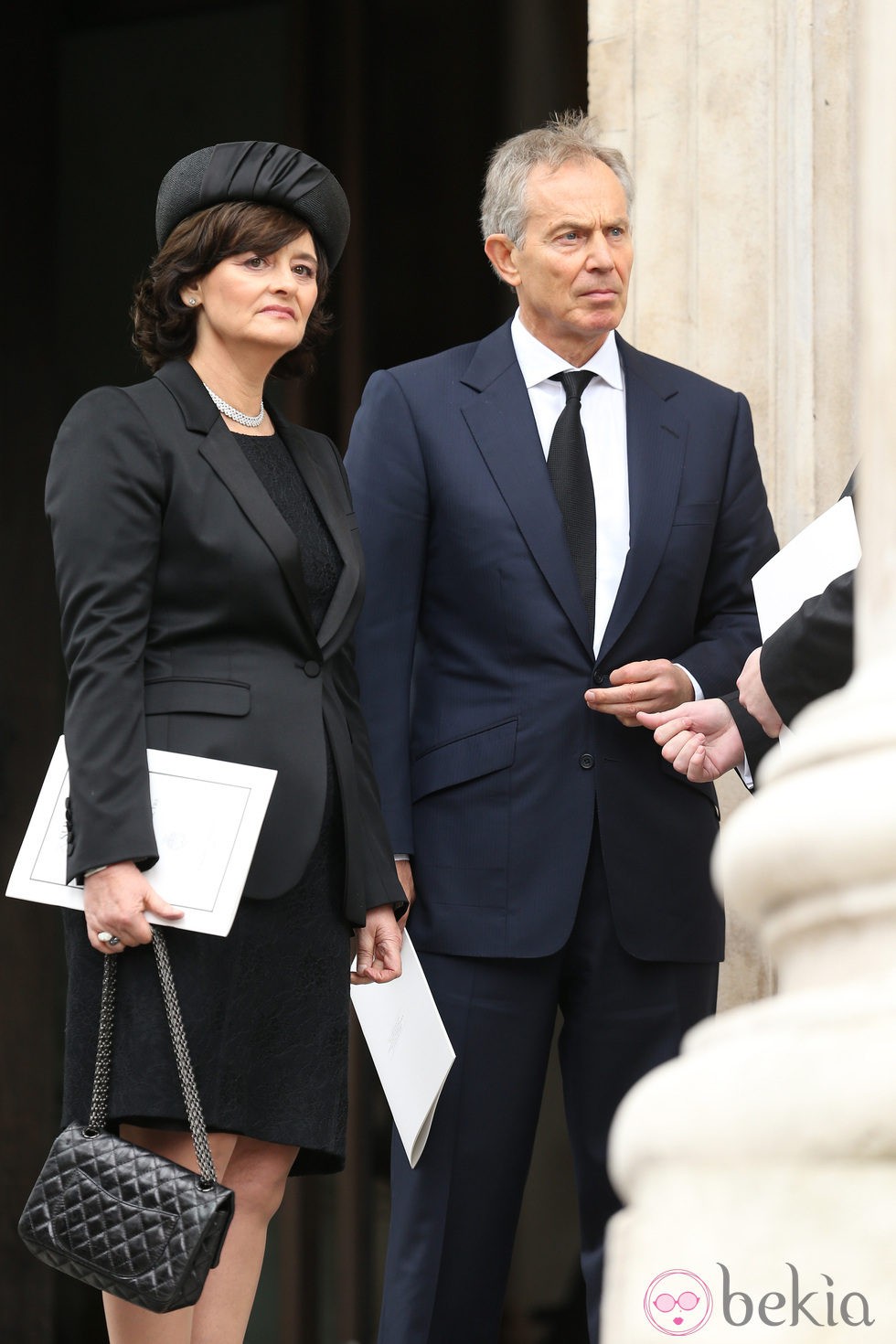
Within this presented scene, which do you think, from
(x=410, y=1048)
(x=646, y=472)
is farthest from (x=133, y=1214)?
(x=646, y=472)

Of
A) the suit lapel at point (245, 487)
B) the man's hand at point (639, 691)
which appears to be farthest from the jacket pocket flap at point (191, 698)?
the man's hand at point (639, 691)

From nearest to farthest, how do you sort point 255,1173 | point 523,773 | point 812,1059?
point 812,1059 → point 255,1173 → point 523,773

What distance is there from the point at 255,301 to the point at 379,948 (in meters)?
0.93

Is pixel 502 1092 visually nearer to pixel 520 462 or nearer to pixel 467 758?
pixel 467 758

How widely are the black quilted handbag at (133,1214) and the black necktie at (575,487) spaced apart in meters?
1.07

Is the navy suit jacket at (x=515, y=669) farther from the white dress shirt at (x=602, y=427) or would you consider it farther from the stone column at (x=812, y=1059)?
the stone column at (x=812, y=1059)

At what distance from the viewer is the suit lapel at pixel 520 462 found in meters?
Answer: 3.17

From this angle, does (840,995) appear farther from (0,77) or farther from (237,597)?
(0,77)

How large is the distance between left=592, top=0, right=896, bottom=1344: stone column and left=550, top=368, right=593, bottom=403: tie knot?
1.87 metres

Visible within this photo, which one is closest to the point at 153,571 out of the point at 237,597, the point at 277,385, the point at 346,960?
the point at 237,597

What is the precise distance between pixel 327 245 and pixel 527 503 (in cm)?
52

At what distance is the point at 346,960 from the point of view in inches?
109

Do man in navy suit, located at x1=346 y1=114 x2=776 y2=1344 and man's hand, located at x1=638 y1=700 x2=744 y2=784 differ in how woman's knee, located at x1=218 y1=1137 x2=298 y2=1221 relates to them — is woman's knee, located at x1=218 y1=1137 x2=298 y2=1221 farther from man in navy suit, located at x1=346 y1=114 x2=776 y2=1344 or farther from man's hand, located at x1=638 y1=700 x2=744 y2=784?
man's hand, located at x1=638 y1=700 x2=744 y2=784

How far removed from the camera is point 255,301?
2826 mm
